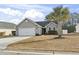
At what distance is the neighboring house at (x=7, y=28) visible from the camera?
51.8ft

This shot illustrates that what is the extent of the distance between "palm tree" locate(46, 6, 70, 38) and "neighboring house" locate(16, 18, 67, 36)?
7 centimetres

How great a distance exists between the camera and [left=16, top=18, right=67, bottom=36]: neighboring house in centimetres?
1578

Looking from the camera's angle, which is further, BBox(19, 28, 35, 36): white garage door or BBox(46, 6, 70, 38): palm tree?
BBox(19, 28, 35, 36): white garage door

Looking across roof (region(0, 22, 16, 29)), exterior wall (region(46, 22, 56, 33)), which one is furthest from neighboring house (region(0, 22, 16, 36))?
exterior wall (region(46, 22, 56, 33))

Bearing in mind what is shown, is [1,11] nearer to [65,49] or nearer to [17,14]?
[17,14]

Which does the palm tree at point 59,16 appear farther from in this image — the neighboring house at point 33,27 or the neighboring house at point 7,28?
the neighboring house at point 7,28

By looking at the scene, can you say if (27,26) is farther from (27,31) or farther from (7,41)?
(7,41)

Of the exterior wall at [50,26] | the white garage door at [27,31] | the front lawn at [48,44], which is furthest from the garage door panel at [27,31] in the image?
the exterior wall at [50,26]

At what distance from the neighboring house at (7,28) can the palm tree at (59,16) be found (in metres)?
0.61

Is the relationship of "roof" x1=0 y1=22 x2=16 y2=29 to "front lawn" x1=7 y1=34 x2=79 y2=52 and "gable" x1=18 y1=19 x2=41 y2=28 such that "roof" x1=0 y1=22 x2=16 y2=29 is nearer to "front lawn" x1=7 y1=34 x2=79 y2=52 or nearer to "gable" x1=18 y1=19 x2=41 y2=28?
"gable" x1=18 y1=19 x2=41 y2=28

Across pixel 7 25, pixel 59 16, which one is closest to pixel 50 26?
pixel 59 16

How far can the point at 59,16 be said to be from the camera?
1578 cm

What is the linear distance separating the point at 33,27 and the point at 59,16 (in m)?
0.48
